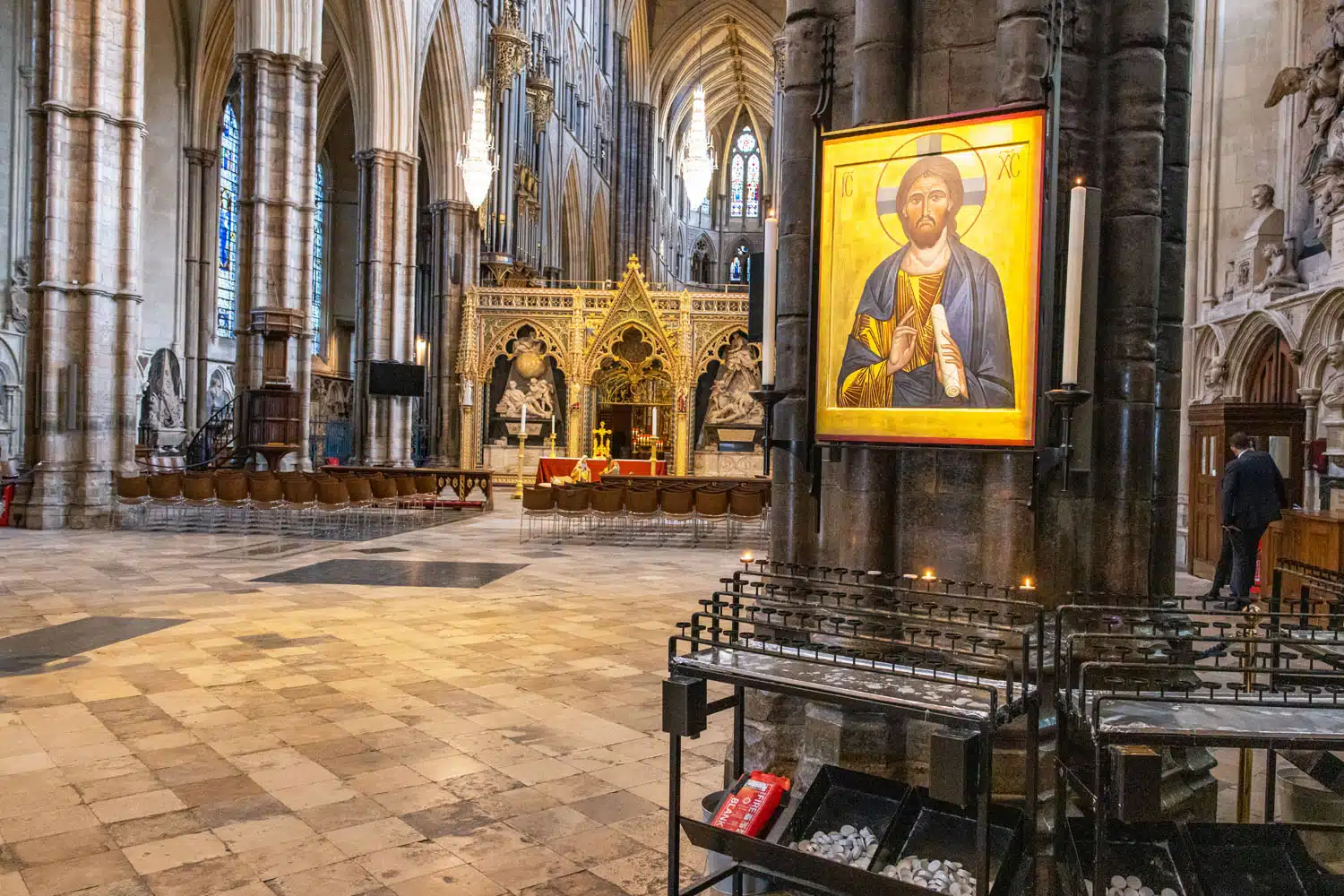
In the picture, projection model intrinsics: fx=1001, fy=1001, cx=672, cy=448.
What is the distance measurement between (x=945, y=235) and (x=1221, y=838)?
76.6 inches

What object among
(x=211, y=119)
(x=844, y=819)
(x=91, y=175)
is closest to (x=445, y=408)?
(x=211, y=119)

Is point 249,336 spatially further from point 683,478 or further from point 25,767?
point 25,767

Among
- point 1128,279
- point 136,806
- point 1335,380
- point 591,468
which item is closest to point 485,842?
point 136,806

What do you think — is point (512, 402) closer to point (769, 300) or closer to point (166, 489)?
point (166, 489)

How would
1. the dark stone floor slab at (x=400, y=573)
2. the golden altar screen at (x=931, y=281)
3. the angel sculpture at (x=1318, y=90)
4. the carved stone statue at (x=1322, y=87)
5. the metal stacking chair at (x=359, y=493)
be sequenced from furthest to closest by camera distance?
the metal stacking chair at (x=359, y=493) → the angel sculpture at (x=1318, y=90) → the carved stone statue at (x=1322, y=87) → the dark stone floor slab at (x=400, y=573) → the golden altar screen at (x=931, y=281)

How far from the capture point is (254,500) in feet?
43.5

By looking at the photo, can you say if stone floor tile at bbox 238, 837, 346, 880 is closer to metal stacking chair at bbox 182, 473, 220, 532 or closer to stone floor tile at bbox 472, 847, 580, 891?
stone floor tile at bbox 472, 847, 580, 891

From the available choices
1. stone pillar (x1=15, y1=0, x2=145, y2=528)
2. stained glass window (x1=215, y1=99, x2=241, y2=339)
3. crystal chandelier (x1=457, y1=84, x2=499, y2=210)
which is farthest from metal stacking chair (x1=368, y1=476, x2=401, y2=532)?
stained glass window (x1=215, y1=99, x2=241, y2=339)

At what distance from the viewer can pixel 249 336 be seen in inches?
719

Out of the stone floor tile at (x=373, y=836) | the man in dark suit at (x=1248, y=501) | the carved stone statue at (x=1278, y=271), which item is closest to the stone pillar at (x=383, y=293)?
the carved stone statue at (x=1278, y=271)

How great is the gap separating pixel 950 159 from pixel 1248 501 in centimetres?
574

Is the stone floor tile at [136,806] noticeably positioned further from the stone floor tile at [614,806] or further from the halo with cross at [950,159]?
the halo with cross at [950,159]

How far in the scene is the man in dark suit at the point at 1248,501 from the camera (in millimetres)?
7570

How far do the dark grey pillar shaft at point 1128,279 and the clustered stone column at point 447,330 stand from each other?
22.1m
